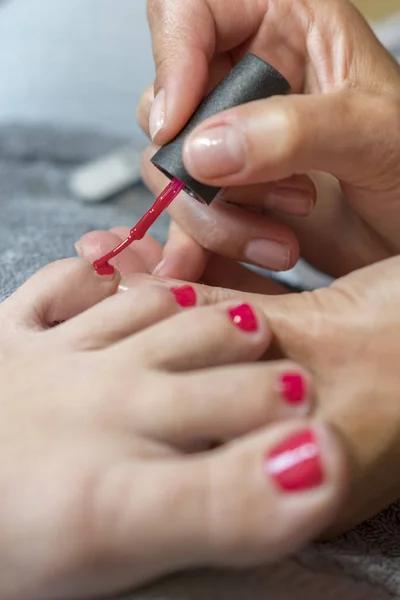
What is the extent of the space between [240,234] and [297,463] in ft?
1.46

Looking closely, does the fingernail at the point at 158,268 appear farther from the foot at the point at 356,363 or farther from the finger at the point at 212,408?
the finger at the point at 212,408

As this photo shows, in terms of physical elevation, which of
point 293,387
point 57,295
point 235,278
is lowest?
point 235,278

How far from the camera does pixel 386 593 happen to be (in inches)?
20.9

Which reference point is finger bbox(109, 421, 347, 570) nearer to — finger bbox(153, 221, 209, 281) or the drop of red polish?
the drop of red polish

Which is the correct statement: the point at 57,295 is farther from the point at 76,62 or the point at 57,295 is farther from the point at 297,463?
the point at 76,62

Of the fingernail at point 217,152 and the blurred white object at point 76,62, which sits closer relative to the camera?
the fingernail at point 217,152

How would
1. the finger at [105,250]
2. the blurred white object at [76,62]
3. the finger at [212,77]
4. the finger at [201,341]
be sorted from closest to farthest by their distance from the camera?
the finger at [201,341] → the finger at [105,250] → the finger at [212,77] → the blurred white object at [76,62]

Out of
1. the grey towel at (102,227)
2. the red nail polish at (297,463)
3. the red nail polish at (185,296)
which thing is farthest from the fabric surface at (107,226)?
the red nail polish at (185,296)

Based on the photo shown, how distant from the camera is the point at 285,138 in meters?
0.57

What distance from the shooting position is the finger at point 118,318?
21.8 inches

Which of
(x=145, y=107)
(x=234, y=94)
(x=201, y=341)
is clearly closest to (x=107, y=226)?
(x=145, y=107)

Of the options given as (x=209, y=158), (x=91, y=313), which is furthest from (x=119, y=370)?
(x=209, y=158)

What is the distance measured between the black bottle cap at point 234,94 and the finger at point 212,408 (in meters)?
0.22

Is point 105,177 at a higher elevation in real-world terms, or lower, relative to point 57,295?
lower
